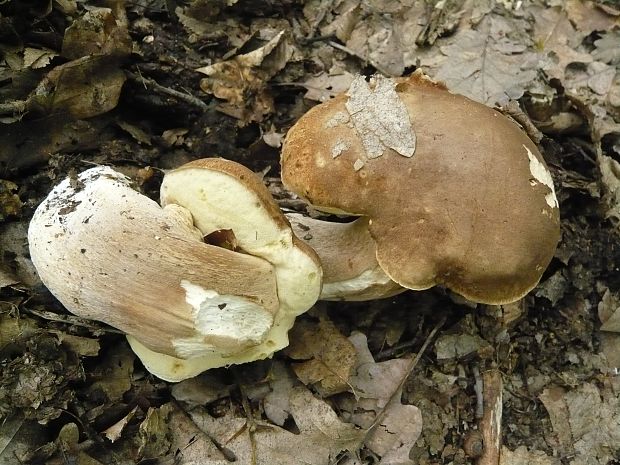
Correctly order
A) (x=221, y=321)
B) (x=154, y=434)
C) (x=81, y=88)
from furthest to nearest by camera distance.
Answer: (x=81, y=88) → (x=154, y=434) → (x=221, y=321)

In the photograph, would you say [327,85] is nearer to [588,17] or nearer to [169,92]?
[169,92]

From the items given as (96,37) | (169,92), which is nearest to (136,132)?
(169,92)

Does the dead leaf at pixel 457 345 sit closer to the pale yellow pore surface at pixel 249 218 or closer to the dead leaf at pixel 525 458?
the dead leaf at pixel 525 458

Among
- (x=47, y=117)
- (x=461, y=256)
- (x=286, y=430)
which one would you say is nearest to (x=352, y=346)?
(x=286, y=430)

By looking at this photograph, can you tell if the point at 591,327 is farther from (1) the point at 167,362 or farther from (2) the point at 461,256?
(1) the point at 167,362

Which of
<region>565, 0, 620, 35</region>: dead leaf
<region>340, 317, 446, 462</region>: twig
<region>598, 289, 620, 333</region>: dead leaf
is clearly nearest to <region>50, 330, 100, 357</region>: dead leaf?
<region>340, 317, 446, 462</region>: twig
